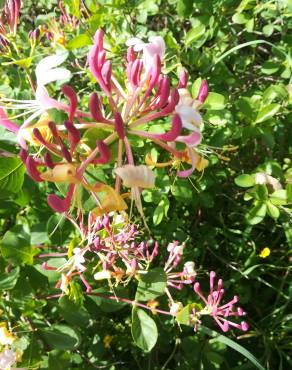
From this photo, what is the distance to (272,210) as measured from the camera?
4.50 ft

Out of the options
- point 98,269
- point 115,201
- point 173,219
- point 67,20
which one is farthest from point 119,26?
point 115,201

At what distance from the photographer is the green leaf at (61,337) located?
1.20 m

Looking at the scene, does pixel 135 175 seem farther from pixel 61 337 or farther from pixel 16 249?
pixel 61 337

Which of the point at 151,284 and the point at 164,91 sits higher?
the point at 164,91

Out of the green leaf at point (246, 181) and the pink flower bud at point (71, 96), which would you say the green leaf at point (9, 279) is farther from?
the green leaf at point (246, 181)

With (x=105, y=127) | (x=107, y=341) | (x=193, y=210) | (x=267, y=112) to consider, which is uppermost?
(x=105, y=127)

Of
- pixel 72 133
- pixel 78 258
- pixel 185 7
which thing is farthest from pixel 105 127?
pixel 185 7

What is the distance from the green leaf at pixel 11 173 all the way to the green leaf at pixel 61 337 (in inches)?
18.7

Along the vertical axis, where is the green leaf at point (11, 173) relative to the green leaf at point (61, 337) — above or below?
above

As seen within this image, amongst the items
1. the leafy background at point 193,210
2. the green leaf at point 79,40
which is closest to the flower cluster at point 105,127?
the leafy background at point 193,210

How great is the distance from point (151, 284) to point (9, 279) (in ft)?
1.08

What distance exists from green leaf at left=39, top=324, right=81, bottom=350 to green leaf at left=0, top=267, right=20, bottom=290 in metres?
0.18

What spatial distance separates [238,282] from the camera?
1788 millimetres

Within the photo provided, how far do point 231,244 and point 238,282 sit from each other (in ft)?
0.46
